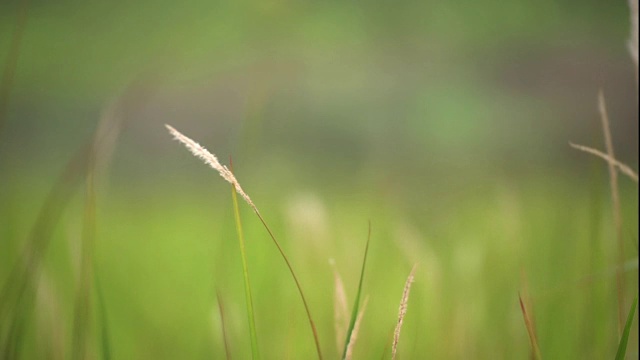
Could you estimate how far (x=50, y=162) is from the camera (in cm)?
224

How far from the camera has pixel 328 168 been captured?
7.72ft

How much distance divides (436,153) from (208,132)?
1.15 metres

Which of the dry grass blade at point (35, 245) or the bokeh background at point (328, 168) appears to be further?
the bokeh background at point (328, 168)

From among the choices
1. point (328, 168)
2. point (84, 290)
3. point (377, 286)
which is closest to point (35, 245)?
point (84, 290)

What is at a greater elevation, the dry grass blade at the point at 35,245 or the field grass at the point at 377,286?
the dry grass blade at the point at 35,245

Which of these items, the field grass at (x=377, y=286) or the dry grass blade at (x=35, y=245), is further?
the field grass at (x=377, y=286)

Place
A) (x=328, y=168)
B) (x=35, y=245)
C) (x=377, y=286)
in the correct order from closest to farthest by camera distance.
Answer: (x=35, y=245)
(x=377, y=286)
(x=328, y=168)

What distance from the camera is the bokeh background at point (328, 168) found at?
56 centimetres

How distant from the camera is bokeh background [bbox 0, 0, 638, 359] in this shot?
1.83 feet

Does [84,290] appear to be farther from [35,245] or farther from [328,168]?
[328,168]

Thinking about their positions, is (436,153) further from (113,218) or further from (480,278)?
(480,278)

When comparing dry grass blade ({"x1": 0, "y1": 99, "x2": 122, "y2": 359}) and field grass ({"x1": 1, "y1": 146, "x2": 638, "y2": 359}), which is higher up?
dry grass blade ({"x1": 0, "y1": 99, "x2": 122, "y2": 359})

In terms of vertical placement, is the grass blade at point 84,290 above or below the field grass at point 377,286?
→ above

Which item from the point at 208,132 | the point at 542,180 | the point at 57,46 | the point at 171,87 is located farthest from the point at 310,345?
the point at 57,46
